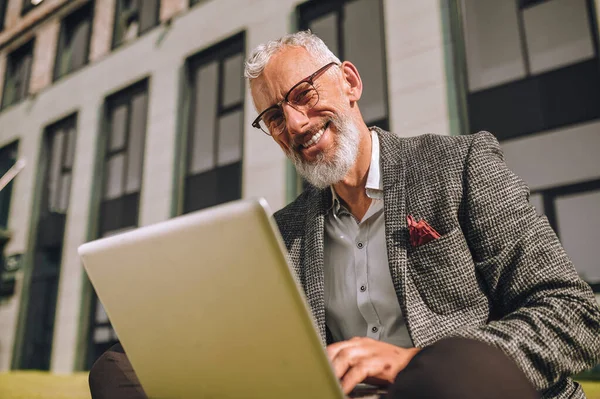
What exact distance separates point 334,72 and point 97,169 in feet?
25.7

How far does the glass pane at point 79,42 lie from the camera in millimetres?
10023

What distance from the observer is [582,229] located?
427 centimetres

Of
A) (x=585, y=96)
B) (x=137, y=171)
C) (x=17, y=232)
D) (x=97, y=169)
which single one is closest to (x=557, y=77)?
(x=585, y=96)

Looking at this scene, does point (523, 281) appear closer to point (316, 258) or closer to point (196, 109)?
point (316, 258)

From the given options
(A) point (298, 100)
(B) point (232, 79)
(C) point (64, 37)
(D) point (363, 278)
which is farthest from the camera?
(C) point (64, 37)

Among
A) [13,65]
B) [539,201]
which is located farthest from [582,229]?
[13,65]

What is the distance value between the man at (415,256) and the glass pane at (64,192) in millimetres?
8328

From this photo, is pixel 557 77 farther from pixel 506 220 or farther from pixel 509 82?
pixel 506 220

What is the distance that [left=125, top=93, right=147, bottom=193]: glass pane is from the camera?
332 inches

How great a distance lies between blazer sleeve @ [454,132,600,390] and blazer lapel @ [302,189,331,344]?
495 millimetres

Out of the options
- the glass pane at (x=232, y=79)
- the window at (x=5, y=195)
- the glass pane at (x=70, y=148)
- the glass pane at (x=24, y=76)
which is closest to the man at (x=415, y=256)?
the glass pane at (x=232, y=79)

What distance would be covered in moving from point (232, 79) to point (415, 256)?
6.51 m

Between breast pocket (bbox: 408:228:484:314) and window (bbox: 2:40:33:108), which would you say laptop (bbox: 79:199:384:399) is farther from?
window (bbox: 2:40:33:108)

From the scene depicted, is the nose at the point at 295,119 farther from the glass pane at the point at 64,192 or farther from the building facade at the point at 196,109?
the glass pane at the point at 64,192
